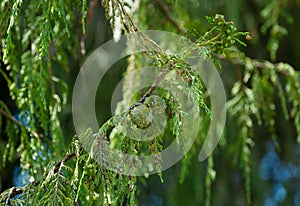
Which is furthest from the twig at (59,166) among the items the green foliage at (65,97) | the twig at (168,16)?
the twig at (168,16)

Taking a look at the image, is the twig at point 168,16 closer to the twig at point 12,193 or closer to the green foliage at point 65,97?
the green foliage at point 65,97

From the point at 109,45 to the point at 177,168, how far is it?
482mm

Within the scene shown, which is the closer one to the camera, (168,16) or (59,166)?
(59,166)

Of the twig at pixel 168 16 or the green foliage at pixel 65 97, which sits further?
the twig at pixel 168 16

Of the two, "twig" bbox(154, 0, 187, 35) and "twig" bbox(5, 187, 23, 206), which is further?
"twig" bbox(154, 0, 187, 35)

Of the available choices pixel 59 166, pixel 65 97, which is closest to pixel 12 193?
pixel 59 166

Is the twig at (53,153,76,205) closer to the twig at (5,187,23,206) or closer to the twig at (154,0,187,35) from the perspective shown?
the twig at (5,187,23,206)

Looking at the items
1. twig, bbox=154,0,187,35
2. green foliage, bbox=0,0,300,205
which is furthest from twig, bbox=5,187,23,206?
twig, bbox=154,0,187,35

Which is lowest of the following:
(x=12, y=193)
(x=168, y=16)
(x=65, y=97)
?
(x=12, y=193)

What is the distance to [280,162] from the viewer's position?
87.1 inches

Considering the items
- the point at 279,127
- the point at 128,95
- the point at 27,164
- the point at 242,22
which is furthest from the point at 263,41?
the point at 27,164

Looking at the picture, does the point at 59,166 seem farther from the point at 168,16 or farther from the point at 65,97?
the point at 168,16

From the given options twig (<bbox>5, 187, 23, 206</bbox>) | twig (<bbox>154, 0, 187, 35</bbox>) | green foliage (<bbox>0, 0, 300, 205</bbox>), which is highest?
twig (<bbox>154, 0, 187, 35</bbox>)

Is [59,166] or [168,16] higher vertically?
[168,16]
